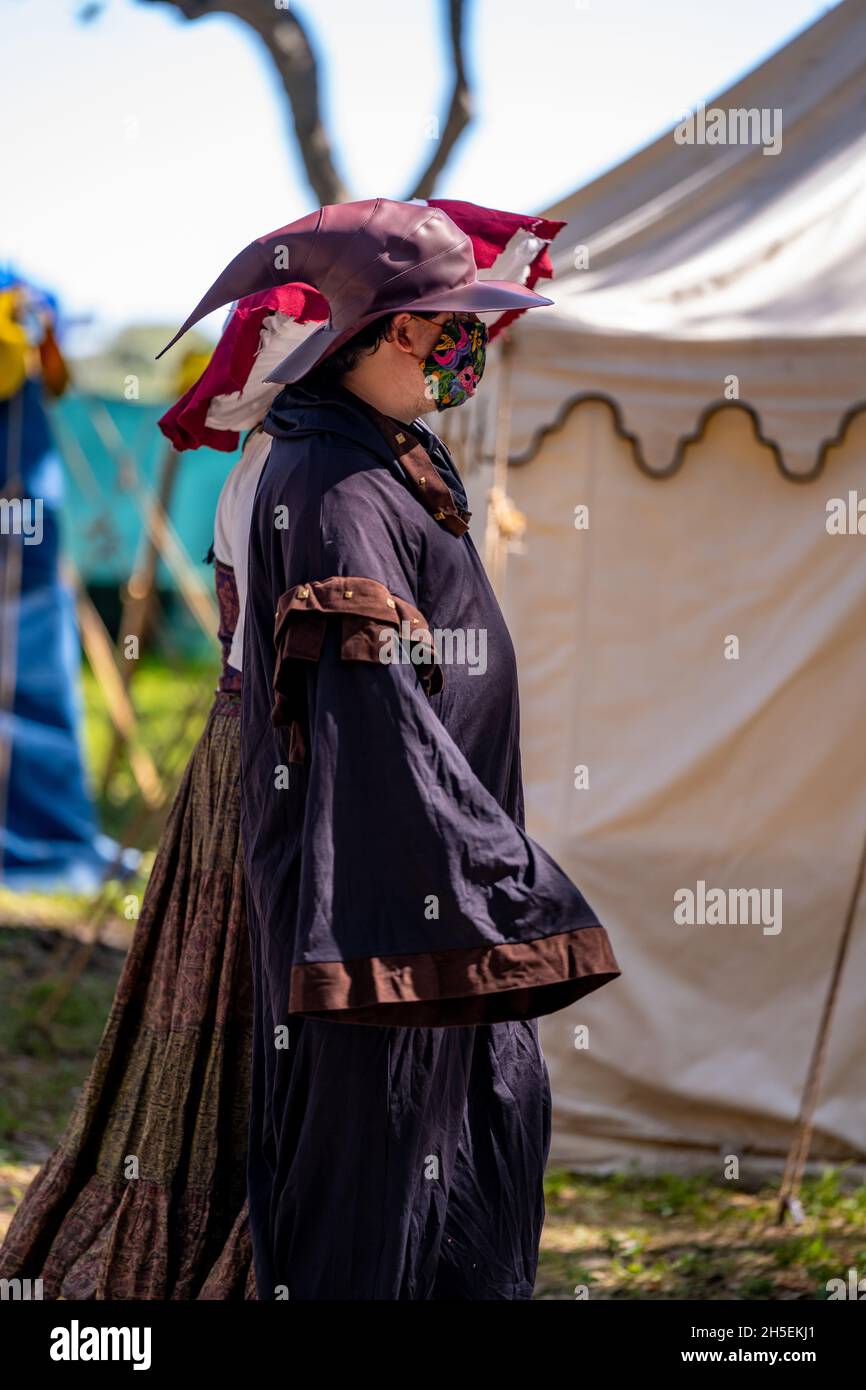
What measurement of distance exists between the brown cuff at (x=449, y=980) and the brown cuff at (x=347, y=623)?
1.22 ft

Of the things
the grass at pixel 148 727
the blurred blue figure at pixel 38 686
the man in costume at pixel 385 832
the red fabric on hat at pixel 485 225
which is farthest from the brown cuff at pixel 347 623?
the blurred blue figure at pixel 38 686

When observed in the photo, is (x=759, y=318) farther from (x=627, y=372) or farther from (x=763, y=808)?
(x=763, y=808)

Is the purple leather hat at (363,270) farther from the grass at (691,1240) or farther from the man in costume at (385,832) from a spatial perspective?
the grass at (691,1240)

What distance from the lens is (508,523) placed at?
140 inches

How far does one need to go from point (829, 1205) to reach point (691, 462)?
5.75 feet

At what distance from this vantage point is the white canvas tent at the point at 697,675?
368 centimetres

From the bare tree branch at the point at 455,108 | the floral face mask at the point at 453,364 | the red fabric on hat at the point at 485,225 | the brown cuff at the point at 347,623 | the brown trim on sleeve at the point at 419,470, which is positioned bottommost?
the brown cuff at the point at 347,623

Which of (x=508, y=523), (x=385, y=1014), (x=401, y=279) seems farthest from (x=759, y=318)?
(x=385, y=1014)

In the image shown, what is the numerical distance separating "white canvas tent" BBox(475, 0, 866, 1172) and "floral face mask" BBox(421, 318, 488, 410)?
61.3 inches

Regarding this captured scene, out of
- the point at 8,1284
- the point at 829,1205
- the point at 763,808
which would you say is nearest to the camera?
the point at 8,1284

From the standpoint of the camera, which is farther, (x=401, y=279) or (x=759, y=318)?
(x=759, y=318)

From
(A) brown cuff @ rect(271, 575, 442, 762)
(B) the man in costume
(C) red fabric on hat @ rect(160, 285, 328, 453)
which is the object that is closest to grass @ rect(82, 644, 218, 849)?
(C) red fabric on hat @ rect(160, 285, 328, 453)

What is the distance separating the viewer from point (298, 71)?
214 inches

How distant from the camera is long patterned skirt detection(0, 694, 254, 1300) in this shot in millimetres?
2480
